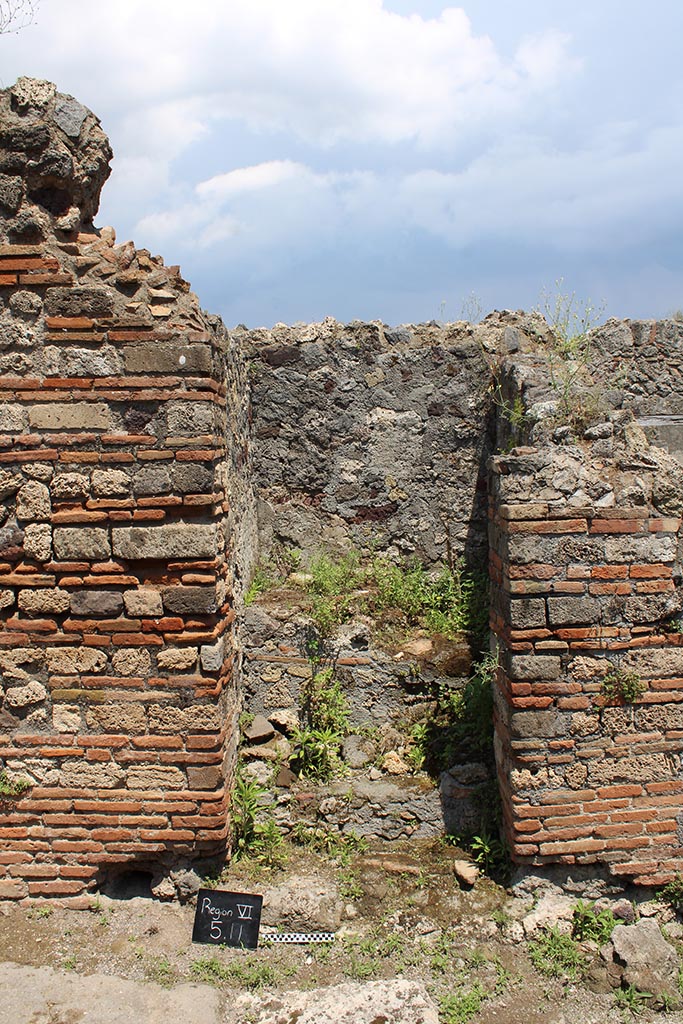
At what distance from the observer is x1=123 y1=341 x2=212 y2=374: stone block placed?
3936 mm

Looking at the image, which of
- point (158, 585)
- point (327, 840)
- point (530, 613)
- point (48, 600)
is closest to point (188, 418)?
point (158, 585)

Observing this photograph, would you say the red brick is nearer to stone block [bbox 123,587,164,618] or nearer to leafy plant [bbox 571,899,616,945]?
leafy plant [bbox 571,899,616,945]

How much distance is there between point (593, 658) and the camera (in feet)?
13.1

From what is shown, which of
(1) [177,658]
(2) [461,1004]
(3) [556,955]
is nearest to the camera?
(2) [461,1004]

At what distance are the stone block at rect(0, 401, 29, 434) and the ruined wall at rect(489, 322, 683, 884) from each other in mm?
2578

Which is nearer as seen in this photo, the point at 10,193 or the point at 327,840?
the point at 10,193

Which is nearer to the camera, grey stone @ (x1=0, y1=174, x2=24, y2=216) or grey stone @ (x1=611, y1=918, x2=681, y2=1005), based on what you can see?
grey stone @ (x1=611, y1=918, x2=681, y2=1005)

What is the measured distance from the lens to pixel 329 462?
603 cm

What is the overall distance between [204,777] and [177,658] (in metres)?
0.67

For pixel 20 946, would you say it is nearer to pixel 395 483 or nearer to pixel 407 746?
pixel 407 746

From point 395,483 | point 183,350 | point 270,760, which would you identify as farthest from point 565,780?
point 183,350

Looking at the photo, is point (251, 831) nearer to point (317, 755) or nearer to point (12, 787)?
point (317, 755)

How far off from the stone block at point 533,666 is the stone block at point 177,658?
68.3 inches

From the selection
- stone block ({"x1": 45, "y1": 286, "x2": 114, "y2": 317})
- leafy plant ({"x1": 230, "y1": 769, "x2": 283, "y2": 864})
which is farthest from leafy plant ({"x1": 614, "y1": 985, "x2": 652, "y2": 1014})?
stone block ({"x1": 45, "y1": 286, "x2": 114, "y2": 317})
